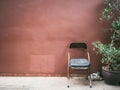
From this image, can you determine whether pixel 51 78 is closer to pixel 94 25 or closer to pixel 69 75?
pixel 69 75

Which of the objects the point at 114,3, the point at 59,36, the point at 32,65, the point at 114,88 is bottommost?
the point at 114,88

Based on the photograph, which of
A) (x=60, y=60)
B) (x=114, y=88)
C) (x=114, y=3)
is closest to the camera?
(x=114, y=88)

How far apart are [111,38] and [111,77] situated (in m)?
0.85

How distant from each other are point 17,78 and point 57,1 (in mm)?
1859

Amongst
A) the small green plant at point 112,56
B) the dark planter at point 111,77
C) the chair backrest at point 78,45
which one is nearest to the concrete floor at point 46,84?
the dark planter at point 111,77

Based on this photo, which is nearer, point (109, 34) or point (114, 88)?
point (114, 88)

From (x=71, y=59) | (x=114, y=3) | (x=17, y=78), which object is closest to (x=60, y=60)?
(x=71, y=59)

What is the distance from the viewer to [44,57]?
186 inches

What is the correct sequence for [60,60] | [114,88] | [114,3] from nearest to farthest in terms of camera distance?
[114,88] → [114,3] → [60,60]

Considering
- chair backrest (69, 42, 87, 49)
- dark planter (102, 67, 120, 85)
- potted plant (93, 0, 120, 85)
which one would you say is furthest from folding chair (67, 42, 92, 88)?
dark planter (102, 67, 120, 85)

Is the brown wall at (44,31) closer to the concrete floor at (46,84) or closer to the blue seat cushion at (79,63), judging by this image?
the concrete floor at (46,84)

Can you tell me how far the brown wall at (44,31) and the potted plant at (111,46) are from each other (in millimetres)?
194

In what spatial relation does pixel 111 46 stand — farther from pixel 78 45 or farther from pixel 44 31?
pixel 44 31

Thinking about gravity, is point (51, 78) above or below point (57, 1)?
below
